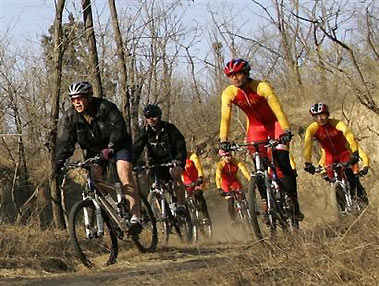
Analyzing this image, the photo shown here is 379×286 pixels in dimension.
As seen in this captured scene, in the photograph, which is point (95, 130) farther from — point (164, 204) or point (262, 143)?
point (164, 204)

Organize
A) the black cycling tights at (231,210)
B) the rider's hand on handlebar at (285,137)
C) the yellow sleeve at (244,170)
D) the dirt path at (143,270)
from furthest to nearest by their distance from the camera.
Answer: the black cycling tights at (231,210), the yellow sleeve at (244,170), the rider's hand on handlebar at (285,137), the dirt path at (143,270)

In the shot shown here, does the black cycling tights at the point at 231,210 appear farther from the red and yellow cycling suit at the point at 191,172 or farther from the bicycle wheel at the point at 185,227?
the bicycle wheel at the point at 185,227

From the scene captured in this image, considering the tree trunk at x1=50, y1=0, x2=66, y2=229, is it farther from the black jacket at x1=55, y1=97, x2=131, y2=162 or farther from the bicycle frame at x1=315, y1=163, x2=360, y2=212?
the bicycle frame at x1=315, y1=163, x2=360, y2=212

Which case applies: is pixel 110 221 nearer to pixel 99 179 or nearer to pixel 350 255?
pixel 99 179

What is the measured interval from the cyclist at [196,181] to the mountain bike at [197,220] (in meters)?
0.04

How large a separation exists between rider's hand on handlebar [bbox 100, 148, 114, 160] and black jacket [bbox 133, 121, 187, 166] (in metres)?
Answer: 2.89

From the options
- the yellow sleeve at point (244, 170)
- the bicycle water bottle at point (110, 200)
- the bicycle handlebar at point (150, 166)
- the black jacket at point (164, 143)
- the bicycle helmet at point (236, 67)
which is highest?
the bicycle helmet at point (236, 67)

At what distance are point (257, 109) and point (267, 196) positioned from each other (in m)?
1.15

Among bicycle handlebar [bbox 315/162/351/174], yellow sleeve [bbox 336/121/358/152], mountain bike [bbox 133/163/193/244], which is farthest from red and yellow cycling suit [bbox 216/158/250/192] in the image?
yellow sleeve [bbox 336/121/358/152]

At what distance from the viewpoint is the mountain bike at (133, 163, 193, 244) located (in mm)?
10727

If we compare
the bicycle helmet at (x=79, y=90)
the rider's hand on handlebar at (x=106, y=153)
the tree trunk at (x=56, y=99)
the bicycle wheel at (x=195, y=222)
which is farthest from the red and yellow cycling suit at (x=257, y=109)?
the tree trunk at (x=56, y=99)

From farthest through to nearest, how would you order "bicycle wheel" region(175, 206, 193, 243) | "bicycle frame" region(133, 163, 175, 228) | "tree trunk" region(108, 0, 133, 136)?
"tree trunk" region(108, 0, 133, 136) < "bicycle wheel" region(175, 206, 193, 243) < "bicycle frame" region(133, 163, 175, 228)

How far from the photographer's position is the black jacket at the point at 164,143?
1086 centimetres

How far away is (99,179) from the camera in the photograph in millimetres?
8469
